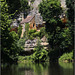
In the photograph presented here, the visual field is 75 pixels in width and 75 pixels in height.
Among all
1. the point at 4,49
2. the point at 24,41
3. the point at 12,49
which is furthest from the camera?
the point at 24,41

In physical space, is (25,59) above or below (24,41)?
below

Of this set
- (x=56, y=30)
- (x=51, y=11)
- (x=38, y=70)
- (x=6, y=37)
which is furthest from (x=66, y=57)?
(x=38, y=70)

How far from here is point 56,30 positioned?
4581 centimetres

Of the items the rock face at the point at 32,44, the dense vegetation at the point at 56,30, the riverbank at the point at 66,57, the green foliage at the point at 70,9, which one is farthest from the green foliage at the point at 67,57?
the rock face at the point at 32,44

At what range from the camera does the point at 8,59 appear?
3466cm

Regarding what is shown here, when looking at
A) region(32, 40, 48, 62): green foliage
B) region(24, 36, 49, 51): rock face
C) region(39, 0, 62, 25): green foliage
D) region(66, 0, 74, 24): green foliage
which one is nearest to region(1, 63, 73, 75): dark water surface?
region(66, 0, 74, 24): green foliage

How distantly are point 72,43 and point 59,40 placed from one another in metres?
2.82

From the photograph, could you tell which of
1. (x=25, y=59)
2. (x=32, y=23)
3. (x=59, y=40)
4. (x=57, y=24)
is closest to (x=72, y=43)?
(x=59, y=40)

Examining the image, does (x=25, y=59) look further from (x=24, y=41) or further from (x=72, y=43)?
(x=72, y=43)

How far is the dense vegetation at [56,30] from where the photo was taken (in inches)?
1748

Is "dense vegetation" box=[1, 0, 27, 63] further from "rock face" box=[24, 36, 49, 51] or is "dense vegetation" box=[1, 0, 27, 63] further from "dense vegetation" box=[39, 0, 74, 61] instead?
"rock face" box=[24, 36, 49, 51]

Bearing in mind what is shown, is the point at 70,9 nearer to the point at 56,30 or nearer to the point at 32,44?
the point at 56,30

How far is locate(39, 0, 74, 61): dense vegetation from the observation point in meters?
44.4

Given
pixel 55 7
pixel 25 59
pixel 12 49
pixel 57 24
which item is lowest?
pixel 25 59
